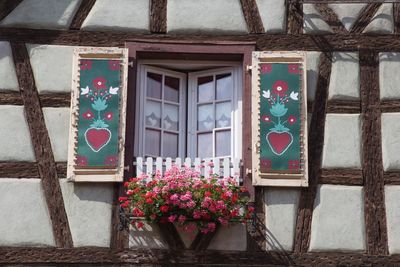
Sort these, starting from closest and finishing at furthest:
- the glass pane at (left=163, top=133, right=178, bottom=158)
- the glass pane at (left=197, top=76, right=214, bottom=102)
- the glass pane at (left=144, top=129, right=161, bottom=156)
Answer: the glass pane at (left=144, top=129, right=161, bottom=156)
the glass pane at (left=163, top=133, right=178, bottom=158)
the glass pane at (left=197, top=76, right=214, bottom=102)

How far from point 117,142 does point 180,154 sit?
0.85 metres

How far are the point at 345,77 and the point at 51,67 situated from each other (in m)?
3.11

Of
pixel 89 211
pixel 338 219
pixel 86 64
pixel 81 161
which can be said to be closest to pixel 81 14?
pixel 86 64

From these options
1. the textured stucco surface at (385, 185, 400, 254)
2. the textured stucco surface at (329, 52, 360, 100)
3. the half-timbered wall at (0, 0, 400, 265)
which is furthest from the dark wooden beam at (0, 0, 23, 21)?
the textured stucco surface at (385, 185, 400, 254)

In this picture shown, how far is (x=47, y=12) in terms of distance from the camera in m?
8.98

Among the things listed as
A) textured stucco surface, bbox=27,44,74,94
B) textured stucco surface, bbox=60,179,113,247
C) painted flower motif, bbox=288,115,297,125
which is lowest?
textured stucco surface, bbox=60,179,113,247

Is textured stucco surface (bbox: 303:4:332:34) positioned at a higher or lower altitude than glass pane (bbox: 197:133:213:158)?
higher

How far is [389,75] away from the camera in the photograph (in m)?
8.85

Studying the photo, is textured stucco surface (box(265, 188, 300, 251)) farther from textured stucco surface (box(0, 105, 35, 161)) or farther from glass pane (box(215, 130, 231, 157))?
textured stucco surface (box(0, 105, 35, 161))

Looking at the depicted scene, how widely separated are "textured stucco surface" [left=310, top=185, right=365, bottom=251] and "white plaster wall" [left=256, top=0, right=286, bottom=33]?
1.82 metres

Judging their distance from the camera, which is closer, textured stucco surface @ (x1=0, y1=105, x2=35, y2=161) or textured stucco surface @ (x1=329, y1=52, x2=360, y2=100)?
textured stucco surface @ (x1=0, y1=105, x2=35, y2=161)

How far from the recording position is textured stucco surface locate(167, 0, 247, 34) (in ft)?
29.5

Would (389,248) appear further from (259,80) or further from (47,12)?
(47,12)

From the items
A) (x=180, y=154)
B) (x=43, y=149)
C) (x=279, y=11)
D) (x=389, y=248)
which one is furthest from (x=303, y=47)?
(x=43, y=149)
